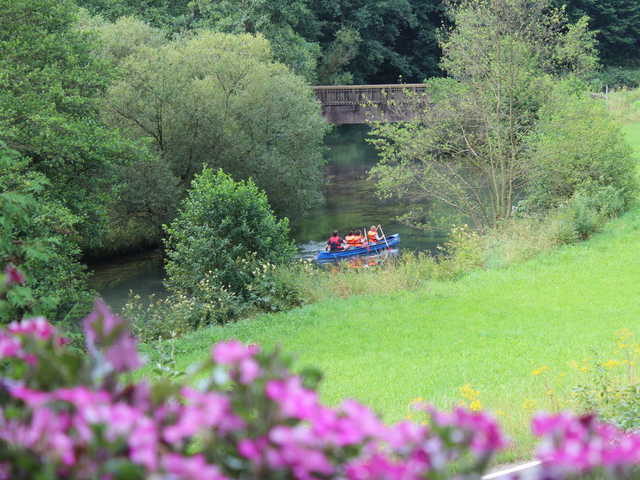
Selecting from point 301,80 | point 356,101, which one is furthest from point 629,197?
point 356,101

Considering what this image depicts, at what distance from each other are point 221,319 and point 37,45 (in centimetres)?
924

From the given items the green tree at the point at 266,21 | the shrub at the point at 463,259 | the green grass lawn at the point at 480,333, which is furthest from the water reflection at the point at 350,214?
the green grass lawn at the point at 480,333

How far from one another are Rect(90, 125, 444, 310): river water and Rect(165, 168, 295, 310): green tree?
17.0 ft

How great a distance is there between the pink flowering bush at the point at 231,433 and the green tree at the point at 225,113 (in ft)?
92.6

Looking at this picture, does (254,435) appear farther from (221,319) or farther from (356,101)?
(356,101)

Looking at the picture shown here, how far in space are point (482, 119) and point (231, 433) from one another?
25.0 metres

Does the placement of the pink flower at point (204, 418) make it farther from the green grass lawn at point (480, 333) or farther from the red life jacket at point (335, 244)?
the red life jacket at point (335, 244)

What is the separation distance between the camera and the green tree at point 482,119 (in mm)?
25406

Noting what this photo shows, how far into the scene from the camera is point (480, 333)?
1424 centimetres

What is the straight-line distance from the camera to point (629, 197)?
25094 mm

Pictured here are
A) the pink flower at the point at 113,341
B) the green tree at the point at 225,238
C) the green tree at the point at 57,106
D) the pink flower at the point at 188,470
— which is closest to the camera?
the pink flower at the point at 188,470

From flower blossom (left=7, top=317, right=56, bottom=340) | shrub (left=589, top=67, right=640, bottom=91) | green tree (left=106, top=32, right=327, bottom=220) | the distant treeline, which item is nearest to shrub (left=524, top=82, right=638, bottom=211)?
green tree (left=106, top=32, right=327, bottom=220)

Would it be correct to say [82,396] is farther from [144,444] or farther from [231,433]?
[231,433]

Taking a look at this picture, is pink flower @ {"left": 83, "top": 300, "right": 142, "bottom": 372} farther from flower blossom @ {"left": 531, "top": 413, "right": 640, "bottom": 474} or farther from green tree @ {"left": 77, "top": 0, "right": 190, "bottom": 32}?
green tree @ {"left": 77, "top": 0, "right": 190, "bottom": 32}
